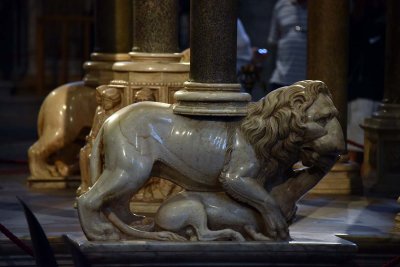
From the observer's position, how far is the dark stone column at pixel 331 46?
1174 cm

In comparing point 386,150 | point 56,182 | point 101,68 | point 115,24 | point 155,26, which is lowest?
point 56,182

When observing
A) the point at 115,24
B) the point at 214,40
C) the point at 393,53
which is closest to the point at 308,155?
the point at 214,40

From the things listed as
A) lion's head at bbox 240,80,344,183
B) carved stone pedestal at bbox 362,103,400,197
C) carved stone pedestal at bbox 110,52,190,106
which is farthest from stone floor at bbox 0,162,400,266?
carved stone pedestal at bbox 110,52,190,106

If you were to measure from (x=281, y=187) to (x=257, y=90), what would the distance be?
13.6m

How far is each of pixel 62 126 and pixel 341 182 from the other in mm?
2099

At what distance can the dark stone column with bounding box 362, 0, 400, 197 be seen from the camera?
1236 centimetres

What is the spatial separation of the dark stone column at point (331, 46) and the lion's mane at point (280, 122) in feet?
9.90

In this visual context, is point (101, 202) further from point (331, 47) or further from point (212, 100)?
point (331, 47)

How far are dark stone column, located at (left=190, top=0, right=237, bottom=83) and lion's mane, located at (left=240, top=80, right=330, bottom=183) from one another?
38 centimetres

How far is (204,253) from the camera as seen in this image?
339 inches

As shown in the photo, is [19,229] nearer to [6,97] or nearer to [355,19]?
[355,19]

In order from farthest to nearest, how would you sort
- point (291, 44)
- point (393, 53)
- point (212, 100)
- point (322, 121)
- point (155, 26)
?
point (291, 44) → point (393, 53) → point (155, 26) → point (212, 100) → point (322, 121)

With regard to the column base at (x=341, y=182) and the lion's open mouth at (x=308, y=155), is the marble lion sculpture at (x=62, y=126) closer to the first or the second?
the column base at (x=341, y=182)

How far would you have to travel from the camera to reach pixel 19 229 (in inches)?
394
